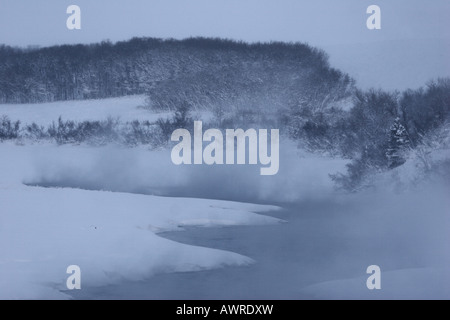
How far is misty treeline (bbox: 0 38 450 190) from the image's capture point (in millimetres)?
5496

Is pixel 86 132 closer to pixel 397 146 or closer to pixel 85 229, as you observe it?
pixel 85 229

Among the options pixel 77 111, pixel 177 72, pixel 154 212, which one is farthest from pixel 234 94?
pixel 77 111

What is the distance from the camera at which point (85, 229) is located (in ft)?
17.6

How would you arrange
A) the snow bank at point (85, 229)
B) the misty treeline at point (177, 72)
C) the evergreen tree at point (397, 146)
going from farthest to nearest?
the misty treeline at point (177, 72)
the evergreen tree at point (397, 146)
the snow bank at point (85, 229)

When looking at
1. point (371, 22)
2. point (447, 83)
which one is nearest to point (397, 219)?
point (447, 83)

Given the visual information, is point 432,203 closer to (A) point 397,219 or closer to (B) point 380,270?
(A) point 397,219

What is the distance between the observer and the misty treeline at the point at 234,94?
5496 mm

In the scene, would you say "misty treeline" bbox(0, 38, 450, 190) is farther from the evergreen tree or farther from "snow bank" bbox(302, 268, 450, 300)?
"snow bank" bbox(302, 268, 450, 300)

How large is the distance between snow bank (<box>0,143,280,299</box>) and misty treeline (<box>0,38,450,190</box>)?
0.38 m

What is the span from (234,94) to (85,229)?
1.50 m

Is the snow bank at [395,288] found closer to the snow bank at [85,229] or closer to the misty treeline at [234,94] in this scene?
the snow bank at [85,229]

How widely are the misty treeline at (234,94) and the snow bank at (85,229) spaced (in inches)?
14.9

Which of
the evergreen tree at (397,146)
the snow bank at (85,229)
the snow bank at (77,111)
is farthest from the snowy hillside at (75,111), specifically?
the evergreen tree at (397,146)
